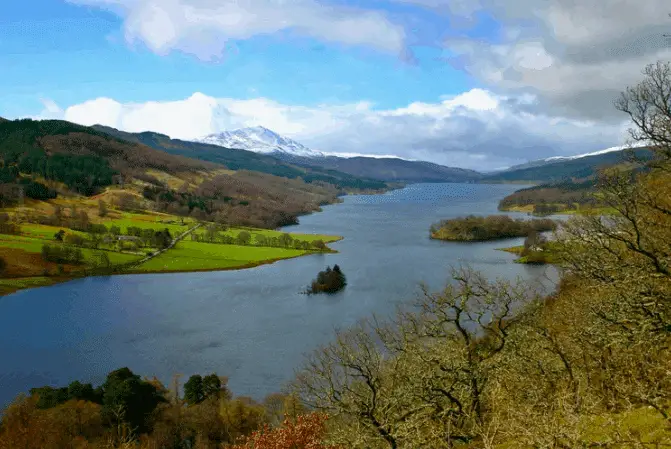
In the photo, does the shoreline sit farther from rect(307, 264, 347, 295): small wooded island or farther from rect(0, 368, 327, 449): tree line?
rect(0, 368, 327, 449): tree line

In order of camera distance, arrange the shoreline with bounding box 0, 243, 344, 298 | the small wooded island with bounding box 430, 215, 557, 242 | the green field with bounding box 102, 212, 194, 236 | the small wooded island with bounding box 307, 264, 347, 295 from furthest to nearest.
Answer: the green field with bounding box 102, 212, 194, 236
the small wooded island with bounding box 430, 215, 557, 242
the shoreline with bounding box 0, 243, 344, 298
the small wooded island with bounding box 307, 264, 347, 295

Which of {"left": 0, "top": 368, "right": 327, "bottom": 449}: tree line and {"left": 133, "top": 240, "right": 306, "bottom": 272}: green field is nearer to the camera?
{"left": 0, "top": 368, "right": 327, "bottom": 449}: tree line

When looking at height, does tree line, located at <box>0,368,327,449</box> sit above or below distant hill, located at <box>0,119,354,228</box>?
below

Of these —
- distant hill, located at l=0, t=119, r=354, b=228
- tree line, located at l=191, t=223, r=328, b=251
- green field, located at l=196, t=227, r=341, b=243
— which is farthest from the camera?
distant hill, located at l=0, t=119, r=354, b=228

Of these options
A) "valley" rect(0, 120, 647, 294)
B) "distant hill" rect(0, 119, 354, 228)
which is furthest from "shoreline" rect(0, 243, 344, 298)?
"distant hill" rect(0, 119, 354, 228)

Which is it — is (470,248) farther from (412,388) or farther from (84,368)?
(412,388)

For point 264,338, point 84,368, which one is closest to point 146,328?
point 84,368

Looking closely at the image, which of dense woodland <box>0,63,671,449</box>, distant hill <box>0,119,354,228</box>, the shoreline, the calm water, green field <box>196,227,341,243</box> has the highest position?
distant hill <box>0,119,354,228</box>
